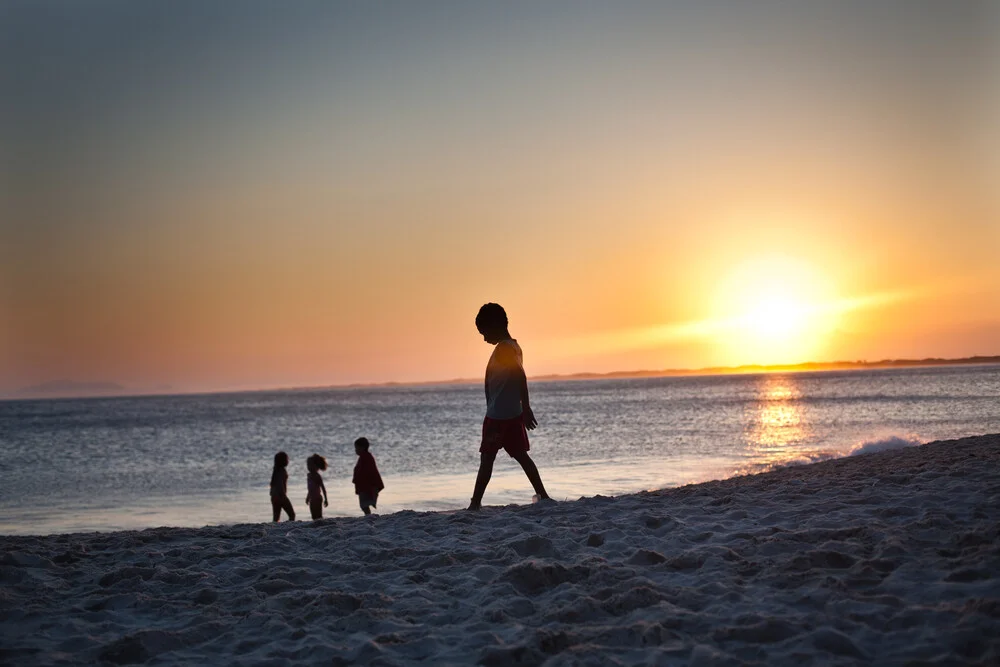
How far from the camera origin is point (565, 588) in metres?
4.53

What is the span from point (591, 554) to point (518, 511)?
2.12 m

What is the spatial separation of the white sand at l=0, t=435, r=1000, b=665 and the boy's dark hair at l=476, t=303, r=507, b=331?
6.79 ft

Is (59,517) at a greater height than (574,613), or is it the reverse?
(574,613)

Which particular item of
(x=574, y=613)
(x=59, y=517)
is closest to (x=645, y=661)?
(x=574, y=613)

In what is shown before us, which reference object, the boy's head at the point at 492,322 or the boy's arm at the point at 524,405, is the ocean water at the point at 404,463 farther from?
the boy's head at the point at 492,322

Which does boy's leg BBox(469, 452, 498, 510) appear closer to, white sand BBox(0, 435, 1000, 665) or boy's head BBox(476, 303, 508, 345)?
white sand BBox(0, 435, 1000, 665)

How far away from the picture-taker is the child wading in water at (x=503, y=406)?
25.2ft

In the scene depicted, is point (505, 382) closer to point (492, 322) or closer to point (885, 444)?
point (492, 322)

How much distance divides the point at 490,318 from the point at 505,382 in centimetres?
72

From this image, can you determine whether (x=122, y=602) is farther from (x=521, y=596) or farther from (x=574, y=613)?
(x=574, y=613)

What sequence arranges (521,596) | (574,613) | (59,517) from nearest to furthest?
1. (574,613)
2. (521,596)
3. (59,517)

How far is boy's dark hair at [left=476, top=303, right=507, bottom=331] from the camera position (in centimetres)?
786

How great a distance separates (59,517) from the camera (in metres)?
13.4

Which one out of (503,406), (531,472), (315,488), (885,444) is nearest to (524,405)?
(503,406)
